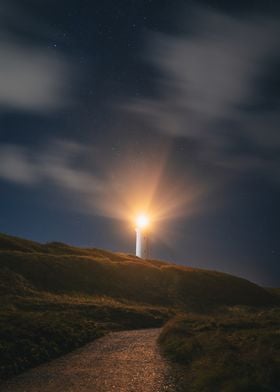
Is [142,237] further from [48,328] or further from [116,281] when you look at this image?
[48,328]

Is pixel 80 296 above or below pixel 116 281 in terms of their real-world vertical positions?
below

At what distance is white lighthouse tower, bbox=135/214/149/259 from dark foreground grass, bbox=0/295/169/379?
77694mm

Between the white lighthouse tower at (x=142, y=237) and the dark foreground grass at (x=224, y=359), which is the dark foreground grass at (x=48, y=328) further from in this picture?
the white lighthouse tower at (x=142, y=237)

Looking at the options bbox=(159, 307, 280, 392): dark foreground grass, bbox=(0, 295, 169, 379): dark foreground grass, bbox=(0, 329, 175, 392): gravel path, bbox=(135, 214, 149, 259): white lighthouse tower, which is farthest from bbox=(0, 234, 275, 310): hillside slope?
bbox=(135, 214, 149, 259): white lighthouse tower

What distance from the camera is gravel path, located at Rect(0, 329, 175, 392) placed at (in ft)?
59.5

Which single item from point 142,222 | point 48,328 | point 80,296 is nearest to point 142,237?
point 142,222

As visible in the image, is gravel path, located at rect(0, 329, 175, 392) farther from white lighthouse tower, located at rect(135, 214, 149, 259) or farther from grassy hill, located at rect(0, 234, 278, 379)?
white lighthouse tower, located at rect(135, 214, 149, 259)

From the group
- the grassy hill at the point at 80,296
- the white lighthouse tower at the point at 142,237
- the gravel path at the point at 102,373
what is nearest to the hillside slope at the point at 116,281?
the grassy hill at the point at 80,296

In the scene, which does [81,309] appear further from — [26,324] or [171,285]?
[171,285]

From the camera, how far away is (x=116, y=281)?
226 feet

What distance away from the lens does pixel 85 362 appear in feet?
75.8

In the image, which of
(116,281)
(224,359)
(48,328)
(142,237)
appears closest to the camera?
(224,359)

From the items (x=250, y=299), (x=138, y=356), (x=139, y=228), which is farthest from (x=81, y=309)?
(x=139, y=228)

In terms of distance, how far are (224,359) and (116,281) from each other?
162ft
